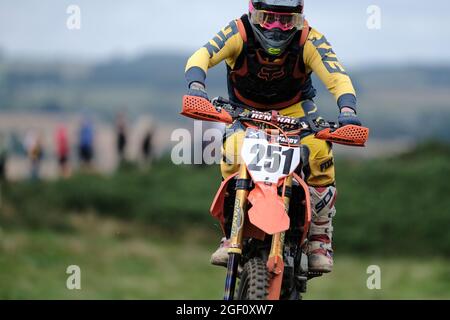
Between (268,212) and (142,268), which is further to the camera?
(142,268)

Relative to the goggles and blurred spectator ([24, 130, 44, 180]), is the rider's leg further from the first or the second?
blurred spectator ([24, 130, 44, 180])

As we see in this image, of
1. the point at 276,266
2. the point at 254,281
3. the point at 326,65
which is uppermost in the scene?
the point at 326,65

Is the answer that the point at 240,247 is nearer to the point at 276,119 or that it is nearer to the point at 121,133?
the point at 276,119

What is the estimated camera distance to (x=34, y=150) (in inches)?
1323

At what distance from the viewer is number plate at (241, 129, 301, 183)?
9.59 meters

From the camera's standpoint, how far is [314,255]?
10.8m

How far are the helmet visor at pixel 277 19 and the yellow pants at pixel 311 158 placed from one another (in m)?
1.01

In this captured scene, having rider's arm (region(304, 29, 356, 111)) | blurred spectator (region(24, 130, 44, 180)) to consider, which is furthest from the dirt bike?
blurred spectator (region(24, 130, 44, 180))

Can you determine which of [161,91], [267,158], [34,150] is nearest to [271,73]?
[267,158]

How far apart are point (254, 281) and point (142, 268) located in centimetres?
1935

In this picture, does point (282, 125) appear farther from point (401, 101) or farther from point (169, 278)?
point (401, 101)

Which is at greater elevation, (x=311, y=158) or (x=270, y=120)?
(x=270, y=120)

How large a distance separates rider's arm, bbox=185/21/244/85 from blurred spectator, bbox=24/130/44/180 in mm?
23227

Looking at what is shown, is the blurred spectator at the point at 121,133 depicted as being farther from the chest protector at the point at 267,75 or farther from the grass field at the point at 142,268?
the chest protector at the point at 267,75
